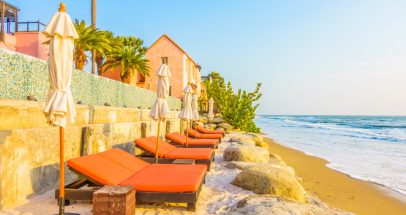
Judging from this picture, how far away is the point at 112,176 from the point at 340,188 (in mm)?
7752

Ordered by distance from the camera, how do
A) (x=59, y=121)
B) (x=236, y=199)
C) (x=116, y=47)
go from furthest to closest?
(x=116, y=47)
(x=236, y=199)
(x=59, y=121)

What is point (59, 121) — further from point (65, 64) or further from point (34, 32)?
point (34, 32)

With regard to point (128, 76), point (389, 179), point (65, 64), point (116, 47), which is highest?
point (116, 47)

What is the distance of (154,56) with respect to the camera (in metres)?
38.3

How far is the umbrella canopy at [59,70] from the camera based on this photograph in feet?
13.9

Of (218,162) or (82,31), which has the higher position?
(82,31)

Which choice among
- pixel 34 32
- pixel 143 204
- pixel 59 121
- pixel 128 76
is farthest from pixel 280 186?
pixel 128 76

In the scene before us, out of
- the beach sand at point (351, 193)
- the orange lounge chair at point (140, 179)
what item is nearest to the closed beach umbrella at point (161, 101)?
the orange lounge chair at point (140, 179)

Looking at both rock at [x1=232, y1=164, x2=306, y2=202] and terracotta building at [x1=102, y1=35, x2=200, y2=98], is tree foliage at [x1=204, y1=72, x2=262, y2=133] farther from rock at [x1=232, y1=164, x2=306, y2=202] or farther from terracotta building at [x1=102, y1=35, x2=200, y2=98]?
rock at [x1=232, y1=164, x2=306, y2=202]

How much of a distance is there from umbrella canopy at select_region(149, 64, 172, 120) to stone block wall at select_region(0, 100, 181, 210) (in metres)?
1.45

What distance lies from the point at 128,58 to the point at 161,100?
23.2m

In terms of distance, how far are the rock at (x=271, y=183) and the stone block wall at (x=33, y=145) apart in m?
3.61

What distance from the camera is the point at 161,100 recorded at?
28.9 ft

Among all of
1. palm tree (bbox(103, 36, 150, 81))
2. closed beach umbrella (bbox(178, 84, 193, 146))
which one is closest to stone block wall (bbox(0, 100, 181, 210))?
closed beach umbrella (bbox(178, 84, 193, 146))
